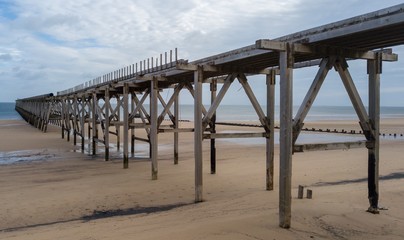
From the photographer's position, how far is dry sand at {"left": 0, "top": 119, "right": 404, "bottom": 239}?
549 centimetres

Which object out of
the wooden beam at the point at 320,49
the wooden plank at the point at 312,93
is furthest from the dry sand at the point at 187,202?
the wooden beam at the point at 320,49

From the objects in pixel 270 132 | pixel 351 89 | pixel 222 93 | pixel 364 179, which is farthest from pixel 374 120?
pixel 364 179

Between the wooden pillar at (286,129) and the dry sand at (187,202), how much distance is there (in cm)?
34

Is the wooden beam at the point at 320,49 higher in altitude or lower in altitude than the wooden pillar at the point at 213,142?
higher

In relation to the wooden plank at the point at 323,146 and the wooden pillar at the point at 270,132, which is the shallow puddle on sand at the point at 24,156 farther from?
the wooden plank at the point at 323,146

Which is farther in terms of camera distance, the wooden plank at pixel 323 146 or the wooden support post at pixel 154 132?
the wooden support post at pixel 154 132

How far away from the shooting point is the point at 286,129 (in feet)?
17.9

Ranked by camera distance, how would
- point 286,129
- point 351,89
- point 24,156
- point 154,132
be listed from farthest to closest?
point 24,156, point 154,132, point 351,89, point 286,129

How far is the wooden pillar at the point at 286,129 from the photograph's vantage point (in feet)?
17.8

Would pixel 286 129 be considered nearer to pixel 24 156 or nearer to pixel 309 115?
pixel 24 156

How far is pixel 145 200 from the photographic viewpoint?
317 inches

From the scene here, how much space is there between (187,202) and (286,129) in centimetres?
326

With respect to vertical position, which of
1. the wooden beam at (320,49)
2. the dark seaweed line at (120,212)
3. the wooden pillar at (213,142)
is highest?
the wooden beam at (320,49)

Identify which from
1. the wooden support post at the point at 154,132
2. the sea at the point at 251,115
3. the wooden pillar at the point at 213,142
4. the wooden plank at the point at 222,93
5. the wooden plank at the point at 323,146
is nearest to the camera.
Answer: the wooden plank at the point at 323,146
